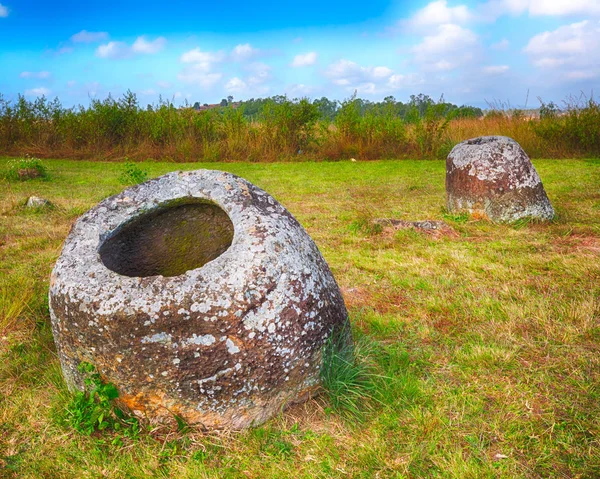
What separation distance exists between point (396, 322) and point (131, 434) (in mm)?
2380

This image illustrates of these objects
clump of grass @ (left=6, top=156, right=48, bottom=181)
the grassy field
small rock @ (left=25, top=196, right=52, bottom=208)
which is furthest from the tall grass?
the grassy field

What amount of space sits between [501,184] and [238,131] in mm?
13555

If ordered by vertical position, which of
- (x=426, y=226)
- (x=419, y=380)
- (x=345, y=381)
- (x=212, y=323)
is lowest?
(x=419, y=380)

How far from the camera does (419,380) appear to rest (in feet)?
10.6

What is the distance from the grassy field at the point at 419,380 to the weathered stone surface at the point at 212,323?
207mm

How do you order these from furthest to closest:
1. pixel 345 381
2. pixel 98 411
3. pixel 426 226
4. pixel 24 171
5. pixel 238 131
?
pixel 238 131
pixel 24 171
pixel 426 226
pixel 345 381
pixel 98 411

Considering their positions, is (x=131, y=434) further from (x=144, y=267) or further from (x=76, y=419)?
(x=144, y=267)

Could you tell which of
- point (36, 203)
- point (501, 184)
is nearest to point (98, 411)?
point (501, 184)

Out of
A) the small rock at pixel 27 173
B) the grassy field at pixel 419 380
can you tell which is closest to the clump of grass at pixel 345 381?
the grassy field at pixel 419 380

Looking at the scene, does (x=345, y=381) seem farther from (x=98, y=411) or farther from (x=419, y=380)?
(x=98, y=411)

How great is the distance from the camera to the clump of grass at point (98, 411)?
2689 mm

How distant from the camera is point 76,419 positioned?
2.80 metres

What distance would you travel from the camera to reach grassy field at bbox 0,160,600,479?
257 centimetres

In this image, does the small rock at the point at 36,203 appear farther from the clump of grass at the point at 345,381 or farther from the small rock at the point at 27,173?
the clump of grass at the point at 345,381
